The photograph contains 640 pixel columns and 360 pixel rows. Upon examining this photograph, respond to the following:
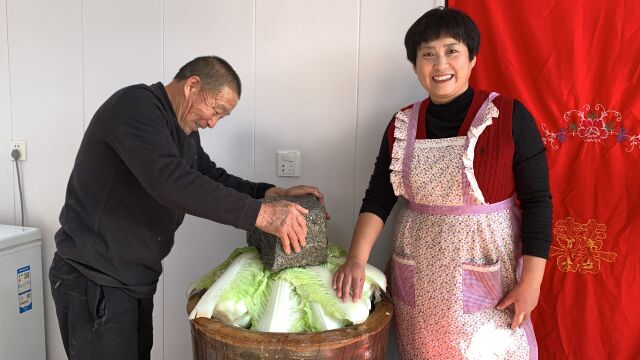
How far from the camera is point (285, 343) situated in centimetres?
110

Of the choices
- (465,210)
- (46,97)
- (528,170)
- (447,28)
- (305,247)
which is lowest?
(305,247)

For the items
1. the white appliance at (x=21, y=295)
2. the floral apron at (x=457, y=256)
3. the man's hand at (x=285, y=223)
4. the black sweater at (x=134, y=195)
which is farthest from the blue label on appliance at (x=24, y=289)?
the floral apron at (x=457, y=256)

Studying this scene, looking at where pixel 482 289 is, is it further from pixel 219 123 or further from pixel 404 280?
pixel 219 123

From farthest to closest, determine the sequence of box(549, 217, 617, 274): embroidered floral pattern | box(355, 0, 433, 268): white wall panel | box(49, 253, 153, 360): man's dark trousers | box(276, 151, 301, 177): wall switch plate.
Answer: box(276, 151, 301, 177): wall switch plate < box(355, 0, 433, 268): white wall panel < box(549, 217, 617, 274): embroidered floral pattern < box(49, 253, 153, 360): man's dark trousers

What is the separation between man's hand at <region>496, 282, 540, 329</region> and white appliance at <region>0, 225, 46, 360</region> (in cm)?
188

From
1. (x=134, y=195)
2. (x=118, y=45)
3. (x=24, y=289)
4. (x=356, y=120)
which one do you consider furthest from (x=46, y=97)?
(x=356, y=120)

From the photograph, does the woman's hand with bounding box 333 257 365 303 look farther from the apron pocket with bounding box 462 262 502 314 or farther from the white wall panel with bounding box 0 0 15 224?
the white wall panel with bounding box 0 0 15 224

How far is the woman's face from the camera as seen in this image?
127 centimetres

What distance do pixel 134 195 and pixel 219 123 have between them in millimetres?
595

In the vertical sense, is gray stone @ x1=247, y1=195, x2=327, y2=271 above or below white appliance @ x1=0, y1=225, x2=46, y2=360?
above

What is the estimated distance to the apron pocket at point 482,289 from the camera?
4.20 feet

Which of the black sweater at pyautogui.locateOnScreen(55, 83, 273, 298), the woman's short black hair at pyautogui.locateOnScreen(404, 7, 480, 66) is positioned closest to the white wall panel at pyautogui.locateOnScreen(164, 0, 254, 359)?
the black sweater at pyautogui.locateOnScreen(55, 83, 273, 298)

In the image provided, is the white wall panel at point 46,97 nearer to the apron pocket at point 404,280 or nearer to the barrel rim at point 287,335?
the barrel rim at point 287,335

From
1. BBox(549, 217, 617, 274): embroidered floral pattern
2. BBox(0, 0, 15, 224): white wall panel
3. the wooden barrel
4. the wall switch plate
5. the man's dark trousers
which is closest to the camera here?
the wooden barrel
